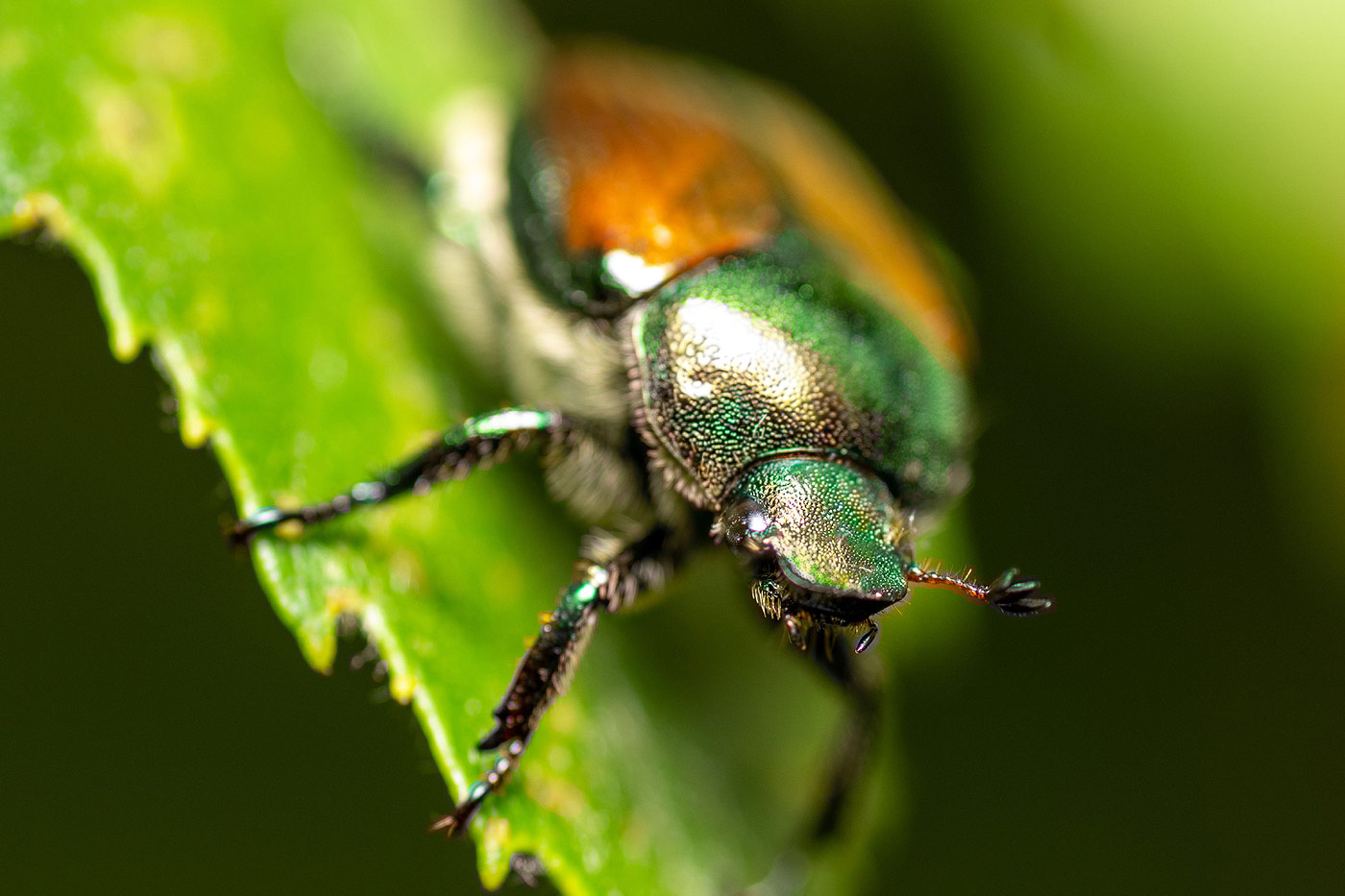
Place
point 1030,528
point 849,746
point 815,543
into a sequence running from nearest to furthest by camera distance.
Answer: point 815,543 < point 849,746 < point 1030,528

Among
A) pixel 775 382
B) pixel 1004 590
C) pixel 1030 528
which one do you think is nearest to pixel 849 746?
pixel 1004 590

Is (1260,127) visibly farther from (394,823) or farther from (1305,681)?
(394,823)

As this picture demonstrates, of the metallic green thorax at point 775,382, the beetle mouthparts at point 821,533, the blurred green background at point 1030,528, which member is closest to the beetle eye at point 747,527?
the beetle mouthparts at point 821,533

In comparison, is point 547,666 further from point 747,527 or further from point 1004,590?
point 1004,590

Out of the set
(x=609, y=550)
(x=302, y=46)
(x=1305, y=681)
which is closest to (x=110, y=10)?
(x=302, y=46)

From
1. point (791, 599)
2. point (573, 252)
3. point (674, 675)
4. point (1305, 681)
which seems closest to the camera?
point (791, 599)

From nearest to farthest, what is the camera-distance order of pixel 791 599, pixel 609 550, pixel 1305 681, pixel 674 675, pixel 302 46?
pixel 791 599
pixel 609 550
pixel 674 675
pixel 302 46
pixel 1305 681

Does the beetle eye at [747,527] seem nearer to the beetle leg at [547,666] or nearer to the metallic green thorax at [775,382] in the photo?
the metallic green thorax at [775,382]
